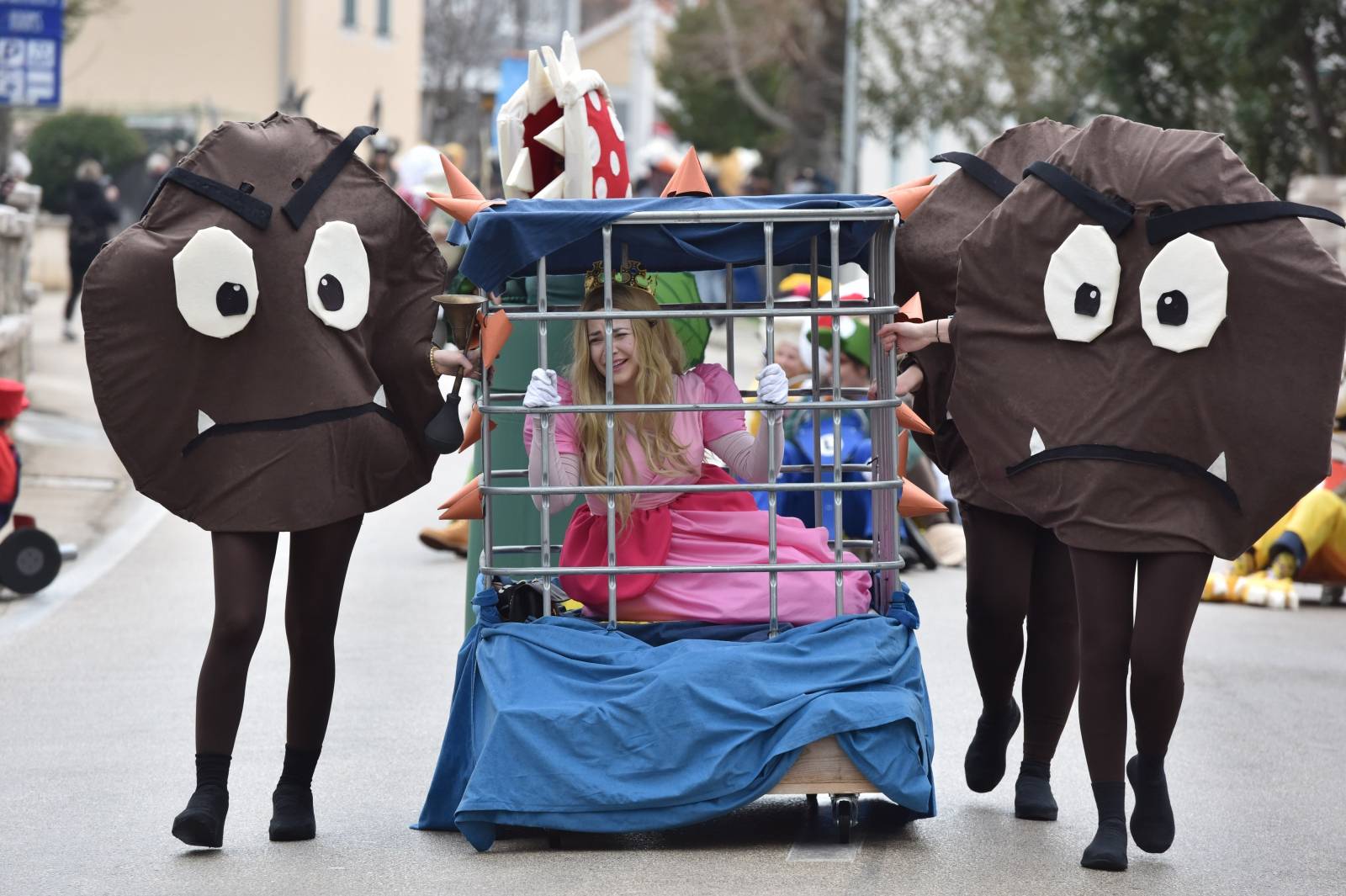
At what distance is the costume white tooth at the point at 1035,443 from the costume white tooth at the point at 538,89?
241 centimetres

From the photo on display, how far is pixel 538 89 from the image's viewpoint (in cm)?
783

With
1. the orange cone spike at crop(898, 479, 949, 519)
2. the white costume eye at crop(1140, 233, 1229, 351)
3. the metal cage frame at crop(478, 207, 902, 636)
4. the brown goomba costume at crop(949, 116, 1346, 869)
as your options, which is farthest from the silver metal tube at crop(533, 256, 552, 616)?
the white costume eye at crop(1140, 233, 1229, 351)

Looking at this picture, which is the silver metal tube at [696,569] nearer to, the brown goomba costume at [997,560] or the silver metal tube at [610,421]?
the silver metal tube at [610,421]

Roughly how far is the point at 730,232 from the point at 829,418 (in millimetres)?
5572

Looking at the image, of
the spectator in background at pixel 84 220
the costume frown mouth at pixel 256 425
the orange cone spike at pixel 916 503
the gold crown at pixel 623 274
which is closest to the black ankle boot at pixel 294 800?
the costume frown mouth at pixel 256 425

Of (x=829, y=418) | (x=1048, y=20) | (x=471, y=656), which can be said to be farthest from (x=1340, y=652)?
(x=1048, y=20)

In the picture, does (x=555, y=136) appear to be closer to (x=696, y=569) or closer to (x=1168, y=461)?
(x=696, y=569)

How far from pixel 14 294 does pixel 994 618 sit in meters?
13.8

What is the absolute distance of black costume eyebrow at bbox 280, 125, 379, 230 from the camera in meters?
6.26

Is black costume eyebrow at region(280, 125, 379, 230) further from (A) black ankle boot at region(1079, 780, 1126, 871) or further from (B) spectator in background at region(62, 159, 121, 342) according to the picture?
Result: (B) spectator in background at region(62, 159, 121, 342)

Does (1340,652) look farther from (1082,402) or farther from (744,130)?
(744,130)

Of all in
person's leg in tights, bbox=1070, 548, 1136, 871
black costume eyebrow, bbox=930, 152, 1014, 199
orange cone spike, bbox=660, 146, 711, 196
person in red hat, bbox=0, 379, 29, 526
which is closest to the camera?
person's leg in tights, bbox=1070, 548, 1136, 871

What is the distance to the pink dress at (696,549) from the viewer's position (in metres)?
6.62

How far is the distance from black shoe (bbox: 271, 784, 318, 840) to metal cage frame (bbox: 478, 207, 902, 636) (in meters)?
0.84
